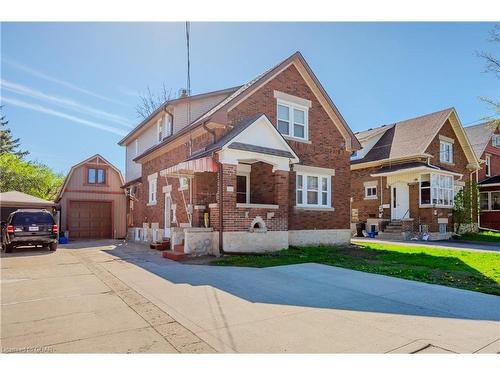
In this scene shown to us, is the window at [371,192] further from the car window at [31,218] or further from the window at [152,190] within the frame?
the car window at [31,218]

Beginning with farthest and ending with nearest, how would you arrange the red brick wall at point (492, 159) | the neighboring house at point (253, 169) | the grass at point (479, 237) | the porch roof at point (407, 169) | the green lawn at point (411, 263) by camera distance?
the red brick wall at point (492, 159) < the porch roof at point (407, 169) < the grass at point (479, 237) < the neighboring house at point (253, 169) < the green lawn at point (411, 263)

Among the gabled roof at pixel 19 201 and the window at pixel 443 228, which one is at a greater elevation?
the gabled roof at pixel 19 201

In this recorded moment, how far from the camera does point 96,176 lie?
27.3 m

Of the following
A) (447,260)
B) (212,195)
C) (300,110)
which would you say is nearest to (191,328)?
(212,195)

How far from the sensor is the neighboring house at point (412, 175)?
2220 centimetres

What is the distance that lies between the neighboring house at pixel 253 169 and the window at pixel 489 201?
1808 centimetres

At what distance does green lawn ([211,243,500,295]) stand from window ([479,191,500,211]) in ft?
61.2

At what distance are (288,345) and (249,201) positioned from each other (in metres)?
11.0

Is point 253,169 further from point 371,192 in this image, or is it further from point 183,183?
point 371,192

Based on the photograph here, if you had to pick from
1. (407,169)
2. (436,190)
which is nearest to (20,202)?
(407,169)

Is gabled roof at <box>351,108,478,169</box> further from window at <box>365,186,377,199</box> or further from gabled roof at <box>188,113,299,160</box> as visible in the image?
gabled roof at <box>188,113,299,160</box>

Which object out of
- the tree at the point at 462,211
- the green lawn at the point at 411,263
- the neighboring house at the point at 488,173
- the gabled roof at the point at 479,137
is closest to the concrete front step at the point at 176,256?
the green lawn at the point at 411,263

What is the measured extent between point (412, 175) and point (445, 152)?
198 inches

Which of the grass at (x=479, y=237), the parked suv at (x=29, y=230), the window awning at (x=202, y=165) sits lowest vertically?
the grass at (x=479, y=237)
